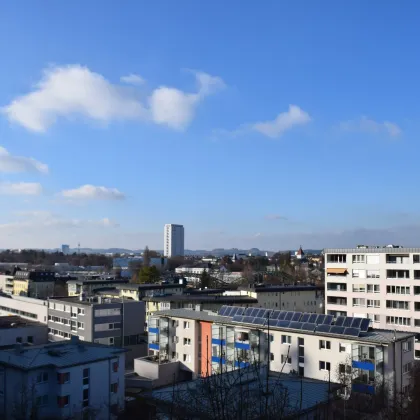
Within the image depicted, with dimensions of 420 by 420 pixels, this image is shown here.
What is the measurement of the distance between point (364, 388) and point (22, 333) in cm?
2172

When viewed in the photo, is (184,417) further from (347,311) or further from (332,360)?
(347,311)

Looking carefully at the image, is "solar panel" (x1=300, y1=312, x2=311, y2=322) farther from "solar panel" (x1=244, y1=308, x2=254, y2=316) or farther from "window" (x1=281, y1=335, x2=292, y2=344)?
"solar panel" (x1=244, y1=308, x2=254, y2=316)

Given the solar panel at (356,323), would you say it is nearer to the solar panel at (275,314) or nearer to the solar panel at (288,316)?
the solar panel at (288,316)

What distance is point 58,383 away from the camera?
63.0 feet

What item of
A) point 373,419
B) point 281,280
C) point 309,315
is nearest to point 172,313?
point 309,315

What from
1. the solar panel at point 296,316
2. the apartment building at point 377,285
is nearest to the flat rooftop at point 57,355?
the solar panel at point 296,316

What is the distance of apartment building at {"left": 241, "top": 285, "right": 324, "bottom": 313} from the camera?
1670 inches

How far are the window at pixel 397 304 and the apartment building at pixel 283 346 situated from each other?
30.1 feet

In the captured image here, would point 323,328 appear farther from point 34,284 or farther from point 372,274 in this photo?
point 34,284

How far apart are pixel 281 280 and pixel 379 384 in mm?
55270

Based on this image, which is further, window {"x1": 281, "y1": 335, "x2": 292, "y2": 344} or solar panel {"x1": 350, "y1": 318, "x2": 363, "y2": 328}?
window {"x1": 281, "y1": 335, "x2": 292, "y2": 344}

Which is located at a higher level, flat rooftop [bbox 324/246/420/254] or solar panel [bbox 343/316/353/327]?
flat rooftop [bbox 324/246/420/254]

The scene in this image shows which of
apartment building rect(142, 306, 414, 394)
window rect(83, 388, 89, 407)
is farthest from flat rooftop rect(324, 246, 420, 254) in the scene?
window rect(83, 388, 89, 407)

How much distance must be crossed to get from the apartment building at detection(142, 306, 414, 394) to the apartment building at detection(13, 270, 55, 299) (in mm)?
42071
